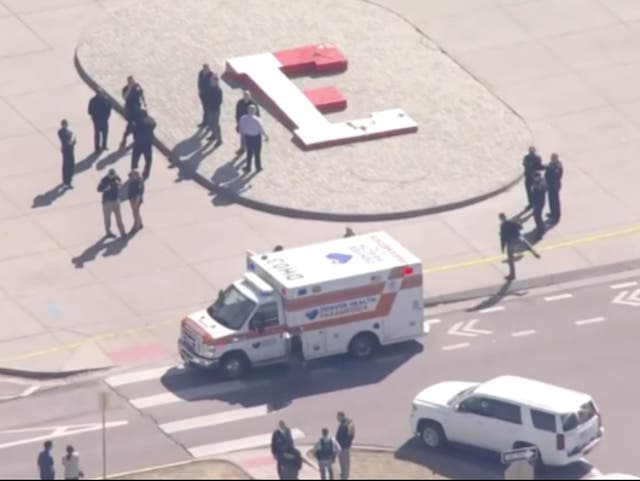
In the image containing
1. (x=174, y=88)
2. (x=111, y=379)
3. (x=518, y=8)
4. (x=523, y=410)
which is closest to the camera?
(x=523, y=410)

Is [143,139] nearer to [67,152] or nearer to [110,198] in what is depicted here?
[67,152]

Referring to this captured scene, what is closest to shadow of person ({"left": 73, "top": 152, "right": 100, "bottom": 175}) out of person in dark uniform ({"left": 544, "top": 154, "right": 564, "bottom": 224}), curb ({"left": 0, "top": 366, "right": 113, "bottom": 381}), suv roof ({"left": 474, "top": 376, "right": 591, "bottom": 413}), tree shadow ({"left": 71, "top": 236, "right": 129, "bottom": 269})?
tree shadow ({"left": 71, "top": 236, "right": 129, "bottom": 269})

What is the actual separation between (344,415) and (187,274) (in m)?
9.63

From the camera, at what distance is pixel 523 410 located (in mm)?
55062

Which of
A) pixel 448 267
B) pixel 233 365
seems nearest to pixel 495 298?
pixel 448 267

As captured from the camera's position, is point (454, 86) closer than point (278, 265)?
No

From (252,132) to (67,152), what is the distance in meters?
4.40

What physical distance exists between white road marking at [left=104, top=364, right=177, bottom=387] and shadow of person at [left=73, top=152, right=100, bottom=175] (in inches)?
400

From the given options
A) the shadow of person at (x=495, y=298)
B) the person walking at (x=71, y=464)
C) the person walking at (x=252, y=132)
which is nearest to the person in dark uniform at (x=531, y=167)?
the shadow of person at (x=495, y=298)

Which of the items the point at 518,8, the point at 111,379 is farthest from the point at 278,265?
the point at 518,8

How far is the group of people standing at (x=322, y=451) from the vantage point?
5384cm

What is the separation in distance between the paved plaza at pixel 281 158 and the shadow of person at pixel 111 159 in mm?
48

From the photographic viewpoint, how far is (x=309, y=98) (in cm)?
7175

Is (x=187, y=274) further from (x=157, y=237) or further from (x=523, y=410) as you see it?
(x=523, y=410)
